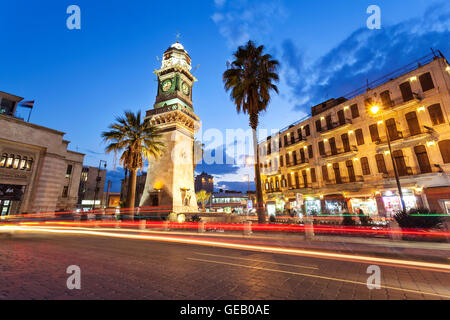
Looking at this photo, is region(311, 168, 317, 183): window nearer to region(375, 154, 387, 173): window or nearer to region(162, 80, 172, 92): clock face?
region(375, 154, 387, 173): window

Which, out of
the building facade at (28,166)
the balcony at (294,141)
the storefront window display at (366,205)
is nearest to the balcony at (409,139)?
the storefront window display at (366,205)

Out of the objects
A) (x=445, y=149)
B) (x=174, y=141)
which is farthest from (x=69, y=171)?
(x=445, y=149)

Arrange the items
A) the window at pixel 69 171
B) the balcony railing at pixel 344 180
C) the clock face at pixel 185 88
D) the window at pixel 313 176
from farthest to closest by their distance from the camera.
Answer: the window at pixel 69 171 < the clock face at pixel 185 88 < the window at pixel 313 176 < the balcony railing at pixel 344 180

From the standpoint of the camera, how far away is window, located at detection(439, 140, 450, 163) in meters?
16.5

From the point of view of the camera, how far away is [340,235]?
11961 millimetres

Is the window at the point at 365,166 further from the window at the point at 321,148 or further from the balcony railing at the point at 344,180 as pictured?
the window at the point at 321,148

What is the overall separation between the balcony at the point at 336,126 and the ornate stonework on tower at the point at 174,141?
20.4 m

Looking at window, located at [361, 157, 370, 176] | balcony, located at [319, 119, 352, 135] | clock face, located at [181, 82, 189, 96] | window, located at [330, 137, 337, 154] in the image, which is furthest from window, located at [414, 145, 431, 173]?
clock face, located at [181, 82, 189, 96]

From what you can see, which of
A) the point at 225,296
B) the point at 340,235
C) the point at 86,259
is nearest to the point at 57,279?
the point at 86,259

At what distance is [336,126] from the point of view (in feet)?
81.1

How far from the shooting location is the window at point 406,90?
62.9ft

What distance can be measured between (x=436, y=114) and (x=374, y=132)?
4.87 meters
